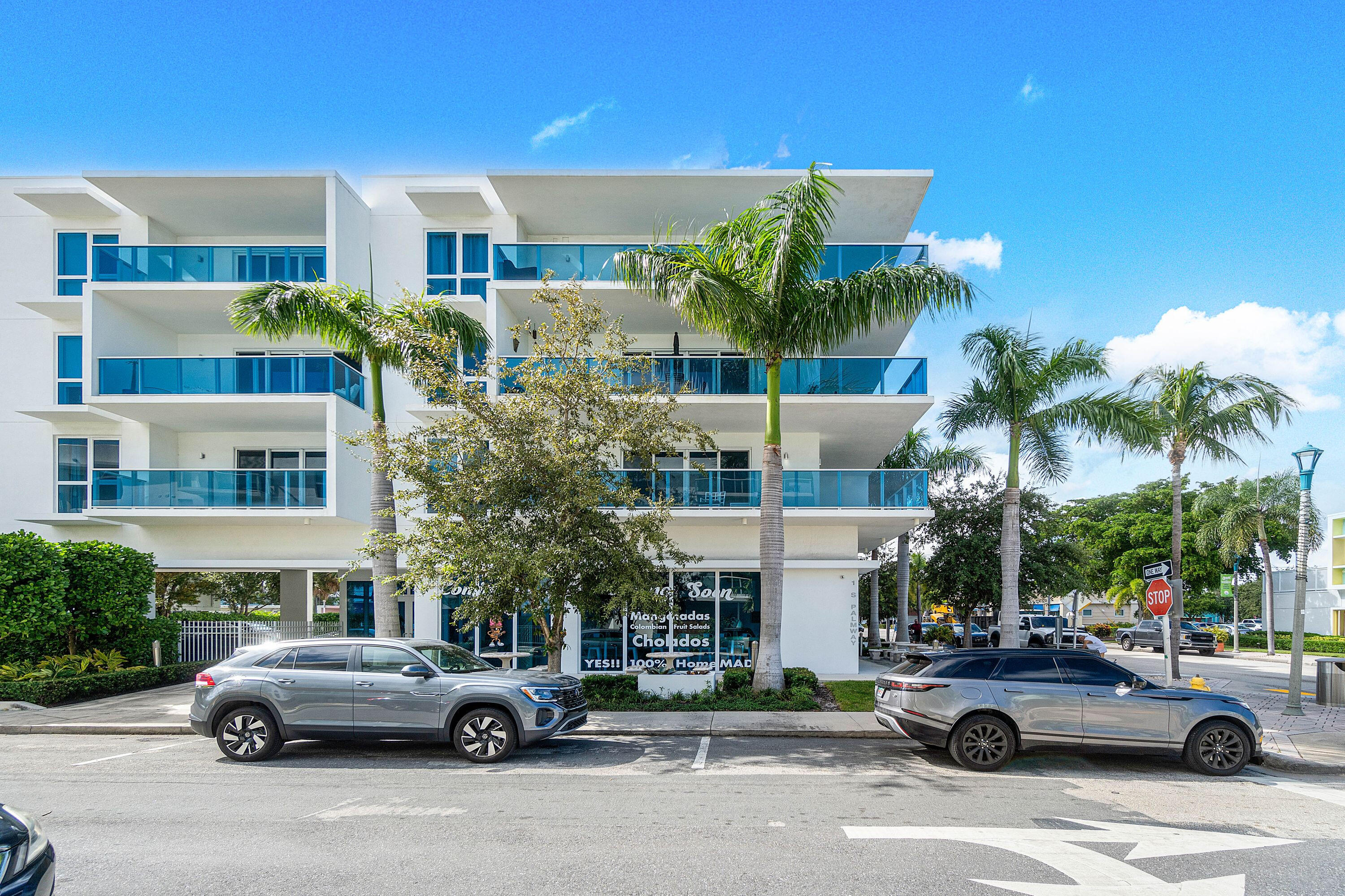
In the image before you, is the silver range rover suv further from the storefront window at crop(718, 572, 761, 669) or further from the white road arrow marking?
the storefront window at crop(718, 572, 761, 669)

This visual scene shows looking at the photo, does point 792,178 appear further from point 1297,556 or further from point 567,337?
point 1297,556

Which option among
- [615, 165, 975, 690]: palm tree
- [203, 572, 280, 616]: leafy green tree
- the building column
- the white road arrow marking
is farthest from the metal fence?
[203, 572, 280, 616]: leafy green tree

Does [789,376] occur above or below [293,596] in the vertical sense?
above

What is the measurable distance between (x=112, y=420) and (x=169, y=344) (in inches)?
108

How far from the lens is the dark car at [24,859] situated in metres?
4.11

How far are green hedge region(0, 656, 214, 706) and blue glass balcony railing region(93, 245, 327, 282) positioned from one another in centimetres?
A: 995

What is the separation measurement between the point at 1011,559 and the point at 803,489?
15.3ft

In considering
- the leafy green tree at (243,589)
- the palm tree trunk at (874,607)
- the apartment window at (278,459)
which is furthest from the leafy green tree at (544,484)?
the leafy green tree at (243,589)

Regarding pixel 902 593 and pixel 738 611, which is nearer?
pixel 738 611

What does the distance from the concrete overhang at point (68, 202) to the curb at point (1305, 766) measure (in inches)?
1113

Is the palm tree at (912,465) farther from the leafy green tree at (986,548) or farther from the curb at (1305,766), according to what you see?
the curb at (1305,766)

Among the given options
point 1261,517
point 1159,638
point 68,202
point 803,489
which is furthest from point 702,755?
point 1261,517

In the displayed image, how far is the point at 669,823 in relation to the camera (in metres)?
7.48

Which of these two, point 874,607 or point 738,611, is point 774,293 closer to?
point 738,611
